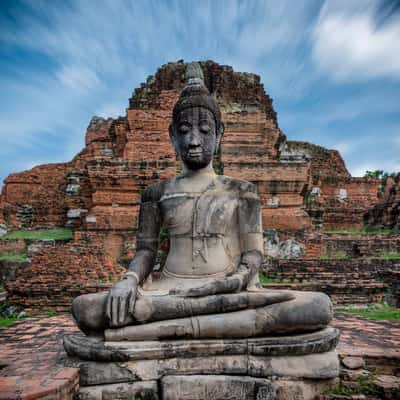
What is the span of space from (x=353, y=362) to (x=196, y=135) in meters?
2.43

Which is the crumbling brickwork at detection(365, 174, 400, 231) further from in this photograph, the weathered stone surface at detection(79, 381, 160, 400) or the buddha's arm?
the weathered stone surface at detection(79, 381, 160, 400)

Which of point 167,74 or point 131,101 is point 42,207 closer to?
point 131,101

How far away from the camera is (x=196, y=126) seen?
3.46 meters

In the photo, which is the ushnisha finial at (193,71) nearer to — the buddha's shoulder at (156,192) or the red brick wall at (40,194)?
the red brick wall at (40,194)

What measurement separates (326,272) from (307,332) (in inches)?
176

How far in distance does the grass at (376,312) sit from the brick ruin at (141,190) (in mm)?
1237

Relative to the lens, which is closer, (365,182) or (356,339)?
(356,339)

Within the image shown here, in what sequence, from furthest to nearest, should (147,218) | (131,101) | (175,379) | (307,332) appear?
(131,101), (147,218), (307,332), (175,379)

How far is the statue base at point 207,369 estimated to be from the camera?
100.0 inches

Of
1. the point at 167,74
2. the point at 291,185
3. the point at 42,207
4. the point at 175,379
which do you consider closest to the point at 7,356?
the point at 175,379

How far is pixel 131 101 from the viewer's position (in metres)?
13.7

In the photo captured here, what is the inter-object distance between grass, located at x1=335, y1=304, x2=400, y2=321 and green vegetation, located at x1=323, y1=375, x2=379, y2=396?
8.82 ft

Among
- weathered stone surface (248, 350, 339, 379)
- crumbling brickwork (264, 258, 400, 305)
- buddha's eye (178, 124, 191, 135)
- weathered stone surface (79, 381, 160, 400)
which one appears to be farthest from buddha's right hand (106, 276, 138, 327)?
crumbling brickwork (264, 258, 400, 305)

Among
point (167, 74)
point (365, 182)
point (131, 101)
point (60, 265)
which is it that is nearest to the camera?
point (60, 265)
